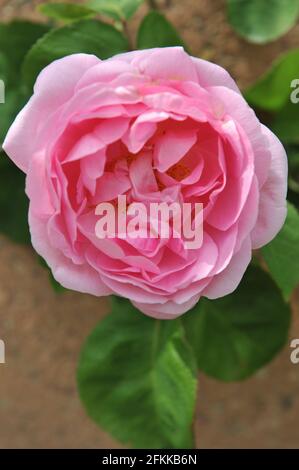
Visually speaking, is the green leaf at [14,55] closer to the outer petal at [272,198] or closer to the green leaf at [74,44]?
the green leaf at [74,44]

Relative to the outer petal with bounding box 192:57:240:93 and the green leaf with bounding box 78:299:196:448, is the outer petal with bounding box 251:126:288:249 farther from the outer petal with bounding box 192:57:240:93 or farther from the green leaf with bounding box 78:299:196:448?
the green leaf with bounding box 78:299:196:448

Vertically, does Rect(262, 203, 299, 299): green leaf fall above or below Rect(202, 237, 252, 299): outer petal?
below

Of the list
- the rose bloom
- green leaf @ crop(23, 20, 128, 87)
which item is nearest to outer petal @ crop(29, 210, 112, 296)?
the rose bloom

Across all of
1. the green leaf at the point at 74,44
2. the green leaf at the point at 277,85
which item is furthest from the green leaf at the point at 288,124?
the green leaf at the point at 74,44

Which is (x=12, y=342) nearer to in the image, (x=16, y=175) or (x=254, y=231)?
(x=16, y=175)

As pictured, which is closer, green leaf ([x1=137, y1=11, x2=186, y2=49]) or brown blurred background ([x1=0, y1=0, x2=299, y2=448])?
green leaf ([x1=137, y1=11, x2=186, y2=49])

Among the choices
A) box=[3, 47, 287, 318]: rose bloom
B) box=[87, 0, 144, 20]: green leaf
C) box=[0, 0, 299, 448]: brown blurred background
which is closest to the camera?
box=[3, 47, 287, 318]: rose bloom
